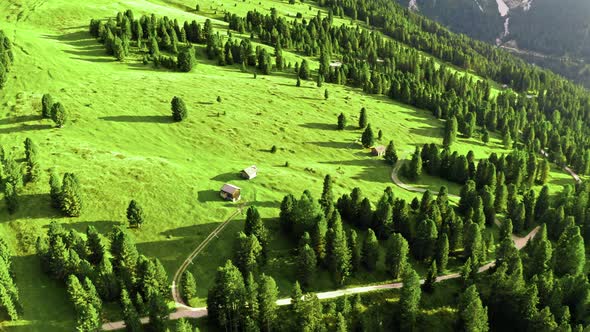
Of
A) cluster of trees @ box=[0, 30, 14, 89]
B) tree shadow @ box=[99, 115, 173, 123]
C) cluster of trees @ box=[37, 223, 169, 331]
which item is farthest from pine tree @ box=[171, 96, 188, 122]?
cluster of trees @ box=[37, 223, 169, 331]

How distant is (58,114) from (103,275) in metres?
67.2

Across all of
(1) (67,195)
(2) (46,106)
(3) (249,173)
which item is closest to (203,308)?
(1) (67,195)

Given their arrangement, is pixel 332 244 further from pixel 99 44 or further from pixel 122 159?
pixel 99 44

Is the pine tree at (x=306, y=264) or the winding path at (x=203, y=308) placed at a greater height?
the pine tree at (x=306, y=264)

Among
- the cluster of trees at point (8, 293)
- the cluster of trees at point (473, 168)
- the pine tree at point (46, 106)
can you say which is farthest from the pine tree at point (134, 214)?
the cluster of trees at point (473, 168)

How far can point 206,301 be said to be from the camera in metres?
75.2

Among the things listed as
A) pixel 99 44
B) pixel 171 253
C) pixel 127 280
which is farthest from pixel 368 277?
pixel 99 44

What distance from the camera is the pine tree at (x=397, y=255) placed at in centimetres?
9175

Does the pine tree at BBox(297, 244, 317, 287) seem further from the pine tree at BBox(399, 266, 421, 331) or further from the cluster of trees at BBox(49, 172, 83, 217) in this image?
the cluster of trees at BBox(49, 172, 83, 217)

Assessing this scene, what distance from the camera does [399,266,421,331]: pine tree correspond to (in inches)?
3177

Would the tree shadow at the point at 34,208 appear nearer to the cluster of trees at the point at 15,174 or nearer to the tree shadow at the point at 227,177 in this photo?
the cluster of trees at the point at 15,174

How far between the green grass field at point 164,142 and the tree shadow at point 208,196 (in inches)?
13.2

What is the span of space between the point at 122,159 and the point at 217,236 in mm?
37281

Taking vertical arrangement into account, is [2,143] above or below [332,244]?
above
